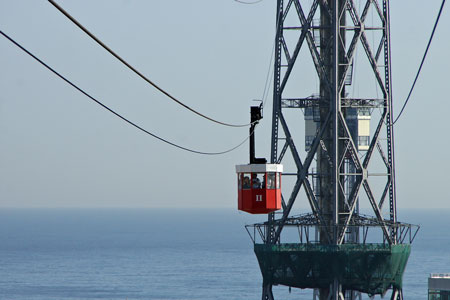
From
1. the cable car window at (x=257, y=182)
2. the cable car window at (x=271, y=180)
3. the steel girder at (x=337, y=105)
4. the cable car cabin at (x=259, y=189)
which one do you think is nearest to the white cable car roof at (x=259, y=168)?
the cable car cabin at (x=259, y=189)

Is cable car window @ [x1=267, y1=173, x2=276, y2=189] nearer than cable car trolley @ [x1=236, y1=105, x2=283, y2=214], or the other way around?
cable car trolley @ [x1=236, y1=105, x2=283, y2=214]

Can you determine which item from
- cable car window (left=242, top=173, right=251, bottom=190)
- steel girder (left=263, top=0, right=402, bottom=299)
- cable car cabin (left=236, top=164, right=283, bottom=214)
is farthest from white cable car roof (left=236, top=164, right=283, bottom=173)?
steel girder (left=263, top=0, right=402, bottom=299)

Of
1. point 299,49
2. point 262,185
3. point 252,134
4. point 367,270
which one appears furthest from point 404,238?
point 252,134

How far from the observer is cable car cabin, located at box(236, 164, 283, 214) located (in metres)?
44.2

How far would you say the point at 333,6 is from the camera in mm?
69688

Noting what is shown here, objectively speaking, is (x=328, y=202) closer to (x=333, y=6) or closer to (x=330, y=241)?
(x=330, y=241)

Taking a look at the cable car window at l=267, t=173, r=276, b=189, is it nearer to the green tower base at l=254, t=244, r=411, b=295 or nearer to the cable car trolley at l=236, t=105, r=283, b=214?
the cable car trolley at l=236, t=105, r=283, b=214

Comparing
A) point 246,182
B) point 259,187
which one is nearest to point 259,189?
point 259,187

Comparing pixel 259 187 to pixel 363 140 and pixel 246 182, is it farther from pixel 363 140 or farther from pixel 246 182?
pixel 363 140

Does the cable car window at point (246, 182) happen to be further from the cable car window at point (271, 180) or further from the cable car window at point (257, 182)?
the cable car window at point (271, 180)

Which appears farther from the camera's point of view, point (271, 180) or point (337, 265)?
point (337, 265)

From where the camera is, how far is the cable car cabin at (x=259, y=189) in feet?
145

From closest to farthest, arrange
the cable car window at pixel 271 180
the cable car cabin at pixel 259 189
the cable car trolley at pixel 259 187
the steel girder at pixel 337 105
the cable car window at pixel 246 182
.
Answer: the cable car trolley at pixel 259 187 → the cable car window at pixel 271 180 → the cable car cabin at pixel 259 189 → the cable car window at pixel 246 182 → the steel girder at pixel 337 105

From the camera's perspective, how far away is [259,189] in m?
44.7
